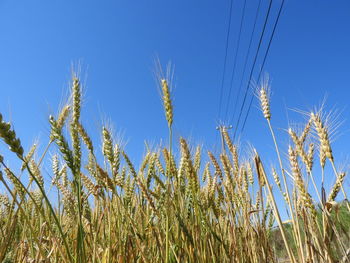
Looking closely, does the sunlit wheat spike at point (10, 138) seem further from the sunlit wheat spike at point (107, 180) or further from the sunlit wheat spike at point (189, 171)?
the sunlit wheat spike at point (189, 171)

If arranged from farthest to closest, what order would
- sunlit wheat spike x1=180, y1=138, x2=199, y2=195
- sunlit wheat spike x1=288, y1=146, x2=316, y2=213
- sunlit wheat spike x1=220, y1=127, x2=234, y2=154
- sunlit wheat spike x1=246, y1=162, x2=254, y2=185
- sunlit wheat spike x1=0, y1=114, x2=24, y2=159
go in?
1. sunlit wheat spike x1=246, y1=162, x2=254, y2=185
2. sunlit wheat spike x1=220, y1=127, x2=234, y2=154
3. sunlit wheat spike x1=180, y1=138, x2=199, y2=195
4. sunlit wheat spike x1=288, y1=146, x2=316, y2=213
5. sunlit wheat spike x1=0, y1=114, x2=24, y2=159

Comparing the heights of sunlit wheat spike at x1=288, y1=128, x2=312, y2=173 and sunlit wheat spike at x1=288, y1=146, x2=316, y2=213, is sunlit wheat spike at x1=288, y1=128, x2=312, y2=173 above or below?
above

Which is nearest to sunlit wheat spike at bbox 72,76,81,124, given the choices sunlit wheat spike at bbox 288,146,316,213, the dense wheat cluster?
the dense wheat cluster

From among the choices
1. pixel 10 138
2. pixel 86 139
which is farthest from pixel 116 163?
pixel 10 138

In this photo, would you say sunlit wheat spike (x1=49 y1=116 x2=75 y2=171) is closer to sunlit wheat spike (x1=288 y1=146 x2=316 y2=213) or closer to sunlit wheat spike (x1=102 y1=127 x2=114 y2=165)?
sunlit wheat spike (x1=102 y1=127 x2=114 y2=165)

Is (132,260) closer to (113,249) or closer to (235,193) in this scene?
(113,249)

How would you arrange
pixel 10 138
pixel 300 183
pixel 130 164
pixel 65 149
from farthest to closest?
pixel 130 164
pixel 300 183
pixel 65 149
pixel 10 138

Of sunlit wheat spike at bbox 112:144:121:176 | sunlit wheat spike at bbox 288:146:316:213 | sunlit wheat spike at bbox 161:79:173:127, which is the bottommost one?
sunlit wheat spike at bbox 288:146:316:213

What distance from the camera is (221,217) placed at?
215 centimetres

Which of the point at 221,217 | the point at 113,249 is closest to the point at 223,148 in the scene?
the point at 221,217

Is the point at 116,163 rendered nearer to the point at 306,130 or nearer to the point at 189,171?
the point at 189,171

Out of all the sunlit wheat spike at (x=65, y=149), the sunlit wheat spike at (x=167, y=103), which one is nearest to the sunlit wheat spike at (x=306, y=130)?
the sunlit wheat spike at (x=167, y=103)

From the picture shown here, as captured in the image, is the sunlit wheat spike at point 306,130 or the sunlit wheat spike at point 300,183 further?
the sunlit wheat spike at point 306,130

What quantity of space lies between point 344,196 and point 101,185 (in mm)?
1292
